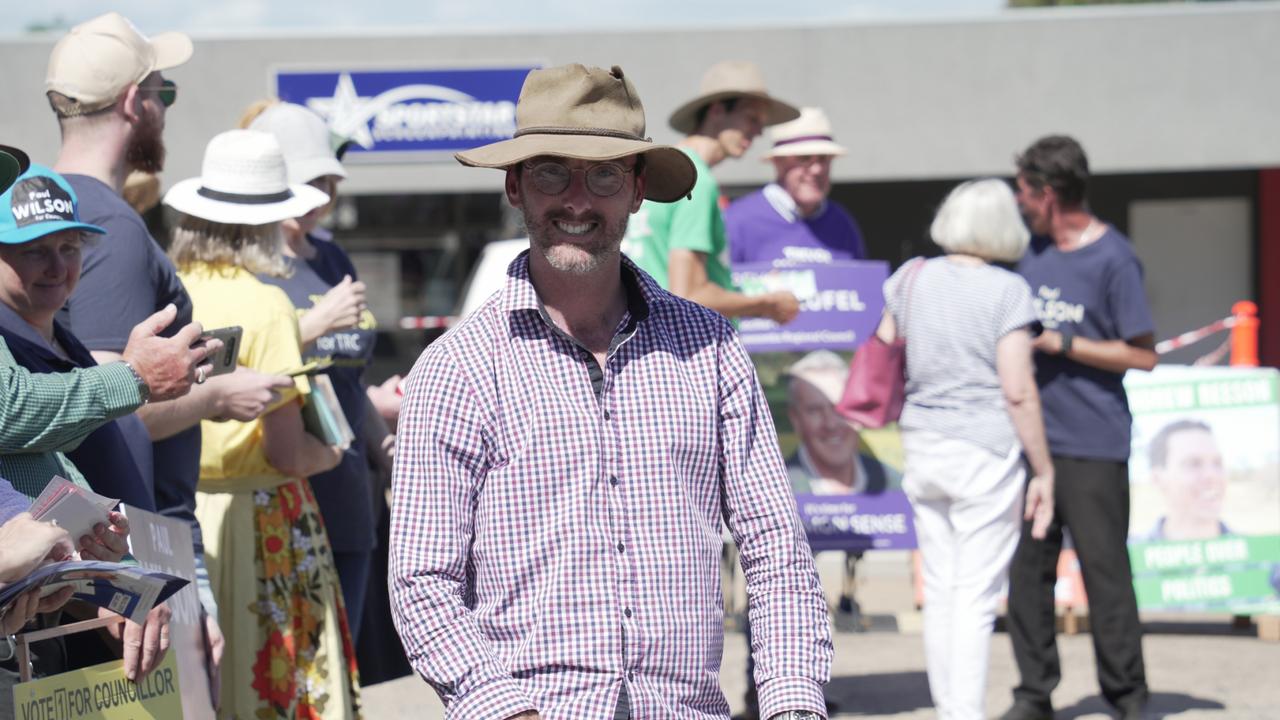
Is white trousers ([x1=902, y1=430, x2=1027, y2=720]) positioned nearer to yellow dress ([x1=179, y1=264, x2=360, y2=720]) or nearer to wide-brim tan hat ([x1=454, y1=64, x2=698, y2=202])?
yellow dress ([x1=179, y1=264, x2=360, y2=720])

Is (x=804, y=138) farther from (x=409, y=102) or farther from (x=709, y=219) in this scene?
(x=409, y=102)

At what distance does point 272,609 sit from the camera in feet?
14.4

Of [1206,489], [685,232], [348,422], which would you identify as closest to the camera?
[348,422]

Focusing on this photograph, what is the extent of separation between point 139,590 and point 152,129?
153cm

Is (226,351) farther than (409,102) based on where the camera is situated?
No

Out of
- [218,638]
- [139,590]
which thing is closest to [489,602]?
[139,590]

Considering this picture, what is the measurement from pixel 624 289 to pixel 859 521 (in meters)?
4.27

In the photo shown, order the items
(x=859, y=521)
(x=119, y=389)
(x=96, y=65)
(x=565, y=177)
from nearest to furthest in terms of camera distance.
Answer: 1. (x=565, y=177)
2. (x=119, y=389)
3. (x=96, y=65)
4. (x=859, y=521)

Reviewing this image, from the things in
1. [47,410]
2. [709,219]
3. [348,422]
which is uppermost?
[709,219]

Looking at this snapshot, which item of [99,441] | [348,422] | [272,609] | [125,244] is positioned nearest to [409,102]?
[348,422]

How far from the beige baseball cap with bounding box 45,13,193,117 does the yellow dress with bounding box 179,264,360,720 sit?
2.13 feet

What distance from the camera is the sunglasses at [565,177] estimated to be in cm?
277

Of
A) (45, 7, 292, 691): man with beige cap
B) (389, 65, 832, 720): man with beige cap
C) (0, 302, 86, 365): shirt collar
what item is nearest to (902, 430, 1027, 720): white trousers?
(45, 7, 292, 691): man with beige cap

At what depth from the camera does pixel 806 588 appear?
9.20ft
